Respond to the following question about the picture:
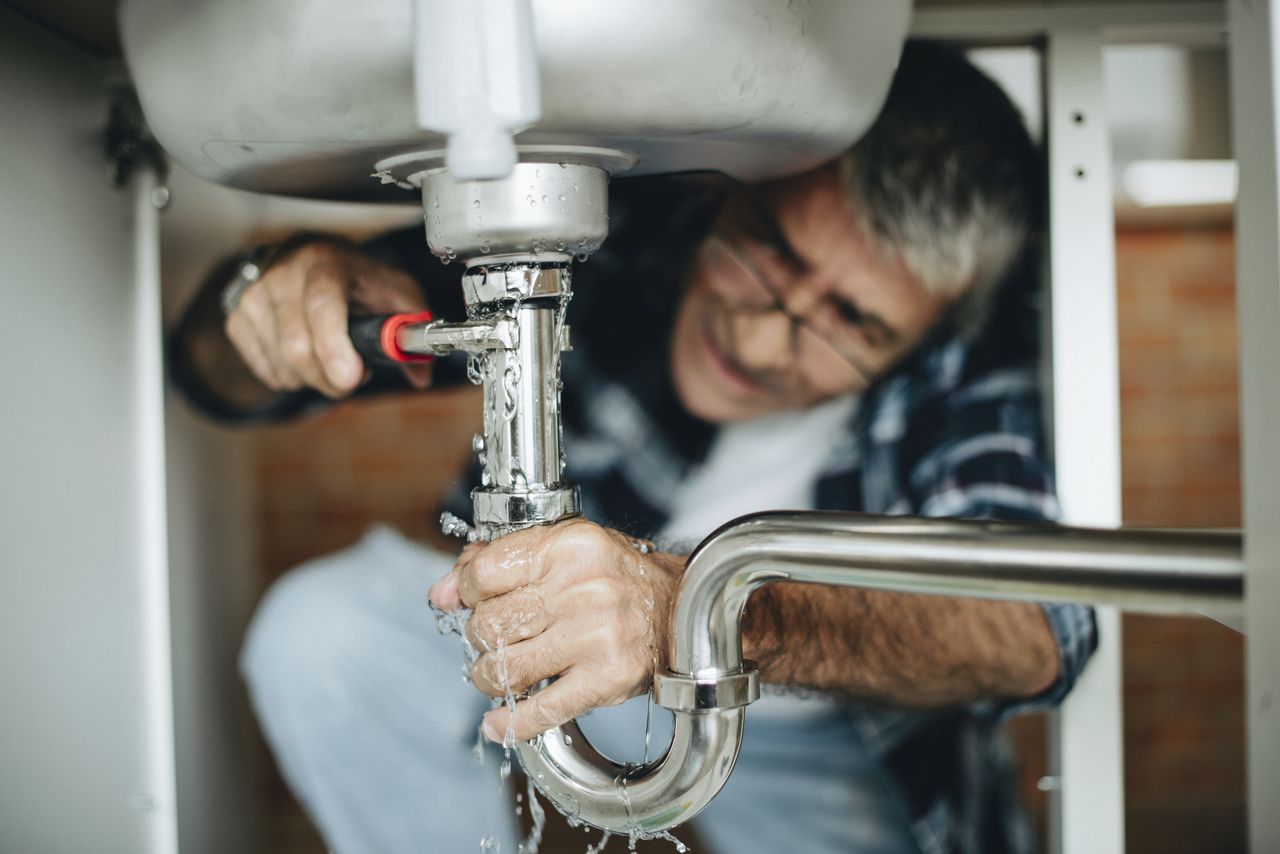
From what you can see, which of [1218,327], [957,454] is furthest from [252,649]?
[1218,327]

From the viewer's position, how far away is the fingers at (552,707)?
1.17 ft

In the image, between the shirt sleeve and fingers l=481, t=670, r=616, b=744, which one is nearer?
fingers l=481, t=670, r=616, b=744

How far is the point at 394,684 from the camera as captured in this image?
757 millimetres

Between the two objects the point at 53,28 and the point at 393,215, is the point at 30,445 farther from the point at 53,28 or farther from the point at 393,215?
the point at 393,215

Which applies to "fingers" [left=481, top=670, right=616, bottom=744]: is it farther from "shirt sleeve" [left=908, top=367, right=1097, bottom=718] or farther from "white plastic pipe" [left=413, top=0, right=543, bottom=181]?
"shirt sleeve" [left=908, top=367, right=1097, bottom=718]

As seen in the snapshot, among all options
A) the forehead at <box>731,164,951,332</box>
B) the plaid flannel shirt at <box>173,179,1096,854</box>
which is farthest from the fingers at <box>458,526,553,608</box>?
the forehead at <box>731,164,951,332</box>

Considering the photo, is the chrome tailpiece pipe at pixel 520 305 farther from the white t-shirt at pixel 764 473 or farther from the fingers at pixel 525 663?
the white t-shirt at pixel 764 473

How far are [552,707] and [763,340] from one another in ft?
1.39

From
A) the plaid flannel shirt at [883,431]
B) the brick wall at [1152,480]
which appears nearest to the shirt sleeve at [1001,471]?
the plaid flannel shirt at [883,431]

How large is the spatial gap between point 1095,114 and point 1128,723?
3.92ft

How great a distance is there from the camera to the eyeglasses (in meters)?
0.66

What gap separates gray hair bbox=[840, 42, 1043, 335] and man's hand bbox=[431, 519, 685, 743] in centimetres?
37

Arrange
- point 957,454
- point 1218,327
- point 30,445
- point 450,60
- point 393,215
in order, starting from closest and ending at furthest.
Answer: point 450,60 < point 30,445 < point 957,454 < point 393,215 < point 1218,327

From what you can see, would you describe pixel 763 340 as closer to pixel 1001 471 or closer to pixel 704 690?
pixel 1001 471
